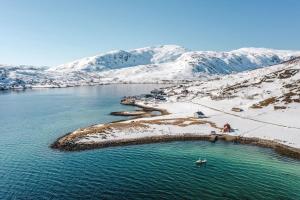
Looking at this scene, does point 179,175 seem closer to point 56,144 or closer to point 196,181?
point 196,181

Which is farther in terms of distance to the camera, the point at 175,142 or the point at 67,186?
the point at 175,142

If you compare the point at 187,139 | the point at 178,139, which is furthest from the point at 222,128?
the point at 178,139

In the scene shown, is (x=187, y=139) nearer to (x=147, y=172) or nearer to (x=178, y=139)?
(x=178, y=139)

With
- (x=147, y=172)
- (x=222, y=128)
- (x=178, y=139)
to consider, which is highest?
(x=222, y=128)

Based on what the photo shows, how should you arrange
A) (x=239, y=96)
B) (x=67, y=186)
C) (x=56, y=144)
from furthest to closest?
(x=239, y=96) → (x=56, y=144) → (x=67, y=186)

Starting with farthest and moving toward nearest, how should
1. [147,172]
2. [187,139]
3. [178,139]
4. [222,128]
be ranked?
[222,128] < [187,139] < [178,139] < [147,172]

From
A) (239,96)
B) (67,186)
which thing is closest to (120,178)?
(67,186)

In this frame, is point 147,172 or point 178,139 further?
point 178,139

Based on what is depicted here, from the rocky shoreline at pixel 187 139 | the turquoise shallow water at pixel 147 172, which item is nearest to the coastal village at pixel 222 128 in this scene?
the rocky shoreline at pixel 187 139

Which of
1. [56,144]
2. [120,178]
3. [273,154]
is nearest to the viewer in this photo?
[120,178]

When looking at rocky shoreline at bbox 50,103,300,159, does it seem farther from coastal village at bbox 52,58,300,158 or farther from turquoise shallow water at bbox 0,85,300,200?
turquoise shallow water at bbox 0,85,300,200
